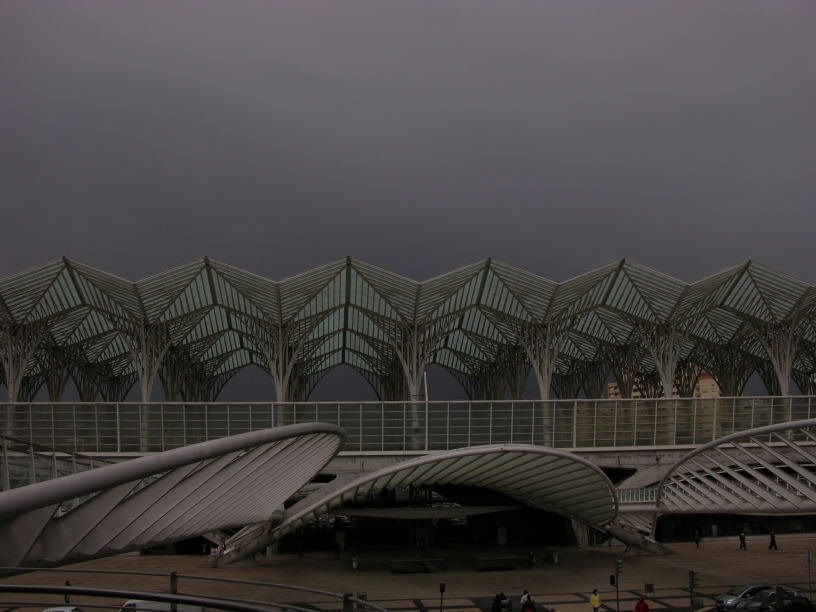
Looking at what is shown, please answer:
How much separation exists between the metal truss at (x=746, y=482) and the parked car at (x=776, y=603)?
2.71 meters

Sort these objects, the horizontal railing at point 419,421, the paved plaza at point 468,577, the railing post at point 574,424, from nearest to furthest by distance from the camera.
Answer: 1. the paved plaza at point 468,577
2. the horizontal railing at point 419,421
3. the railing post at point 574,424

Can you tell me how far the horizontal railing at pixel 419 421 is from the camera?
126 ft

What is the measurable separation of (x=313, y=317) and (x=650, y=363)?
41423mm

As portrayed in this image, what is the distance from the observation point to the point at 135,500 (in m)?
Answer: 9.50

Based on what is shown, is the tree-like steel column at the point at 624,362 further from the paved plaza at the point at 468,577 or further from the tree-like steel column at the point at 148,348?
the tree-like steel column at the point at 148,348

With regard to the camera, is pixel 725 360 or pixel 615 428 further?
pixel 725 360

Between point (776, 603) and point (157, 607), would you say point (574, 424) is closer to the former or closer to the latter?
point (776, 603)

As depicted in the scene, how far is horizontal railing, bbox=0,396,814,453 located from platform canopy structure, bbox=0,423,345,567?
935 inches

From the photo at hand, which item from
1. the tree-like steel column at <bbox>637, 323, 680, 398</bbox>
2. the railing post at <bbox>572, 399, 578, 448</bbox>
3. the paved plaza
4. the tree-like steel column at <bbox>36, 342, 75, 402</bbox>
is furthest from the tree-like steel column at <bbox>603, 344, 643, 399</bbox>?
the tree-like steel column at <bbox>36, 342, 75, 402</bbox>

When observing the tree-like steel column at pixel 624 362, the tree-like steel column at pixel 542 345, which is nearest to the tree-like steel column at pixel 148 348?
the tree-like steel column at pixel 542 345

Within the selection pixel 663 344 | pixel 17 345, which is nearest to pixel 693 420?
pixel 663 344

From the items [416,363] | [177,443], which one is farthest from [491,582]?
[177,443]

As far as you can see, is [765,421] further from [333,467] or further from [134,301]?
[134,301]

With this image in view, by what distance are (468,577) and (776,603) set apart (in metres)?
13.6
